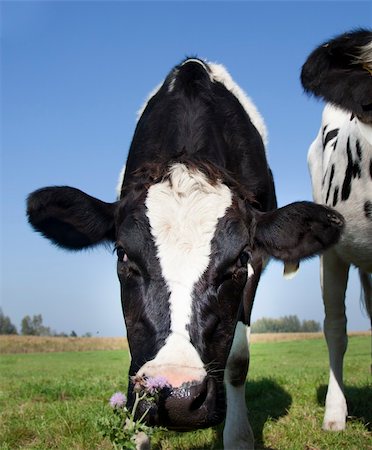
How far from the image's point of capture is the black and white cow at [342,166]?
5.37 m

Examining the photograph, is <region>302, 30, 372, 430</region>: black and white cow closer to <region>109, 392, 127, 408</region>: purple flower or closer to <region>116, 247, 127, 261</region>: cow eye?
<region>116, 247, 127, 261</region>: cow eye

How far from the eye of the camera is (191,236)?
168 inches

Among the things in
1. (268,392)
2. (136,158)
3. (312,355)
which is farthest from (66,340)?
(136,158)

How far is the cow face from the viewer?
3562 millimetres

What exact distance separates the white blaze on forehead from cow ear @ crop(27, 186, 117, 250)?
1.92ft

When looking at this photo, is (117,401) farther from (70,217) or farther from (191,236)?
(70,217)

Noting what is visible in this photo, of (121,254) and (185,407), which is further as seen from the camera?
(121,254)

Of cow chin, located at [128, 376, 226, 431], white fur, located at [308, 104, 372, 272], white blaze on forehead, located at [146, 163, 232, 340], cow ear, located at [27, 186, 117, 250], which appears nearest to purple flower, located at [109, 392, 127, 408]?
cow chin, located at [128, 376, 226, 431]

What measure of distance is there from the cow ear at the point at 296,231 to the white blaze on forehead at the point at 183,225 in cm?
48

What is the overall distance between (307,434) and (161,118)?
322 cm

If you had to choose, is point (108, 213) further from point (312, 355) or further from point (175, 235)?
point (312, 355)

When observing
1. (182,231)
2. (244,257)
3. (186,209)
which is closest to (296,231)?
(244,257)

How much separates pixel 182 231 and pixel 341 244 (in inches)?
107

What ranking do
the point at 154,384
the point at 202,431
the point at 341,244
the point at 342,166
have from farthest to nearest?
the point at 342,166
the point at 341,244
the point at 202,431
the point at 154,384
